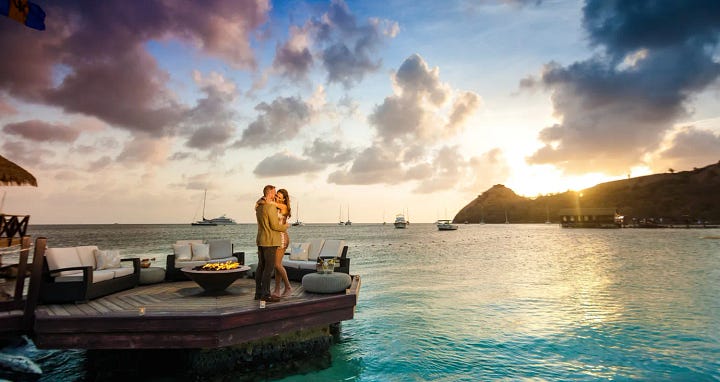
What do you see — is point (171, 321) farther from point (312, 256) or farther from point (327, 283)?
point (312, 256)

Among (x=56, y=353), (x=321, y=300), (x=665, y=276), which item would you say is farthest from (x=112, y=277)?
(x=665, y=276)

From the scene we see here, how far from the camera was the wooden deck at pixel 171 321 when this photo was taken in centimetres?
499

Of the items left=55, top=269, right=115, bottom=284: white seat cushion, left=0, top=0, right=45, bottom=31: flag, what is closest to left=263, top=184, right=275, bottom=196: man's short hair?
left=55, top=269, right=115, bottom=284: white seat cushion

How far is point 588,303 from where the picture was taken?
12.0 m

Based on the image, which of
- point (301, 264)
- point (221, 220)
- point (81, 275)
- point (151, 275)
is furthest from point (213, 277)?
point (221, 220)

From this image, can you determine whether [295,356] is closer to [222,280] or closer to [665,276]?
[222,280]

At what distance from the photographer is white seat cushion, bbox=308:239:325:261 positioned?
33.6 ft

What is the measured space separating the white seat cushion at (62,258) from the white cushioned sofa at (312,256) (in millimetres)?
4491

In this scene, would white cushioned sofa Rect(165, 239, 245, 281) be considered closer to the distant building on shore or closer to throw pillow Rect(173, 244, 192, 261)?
throw pillow Rect(173, 244, 192, 261)

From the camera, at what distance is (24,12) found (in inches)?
271

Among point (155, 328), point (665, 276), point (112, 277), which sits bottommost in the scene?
point (665, 276)

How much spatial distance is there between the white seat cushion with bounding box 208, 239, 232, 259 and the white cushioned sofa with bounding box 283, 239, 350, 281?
77.3 inches

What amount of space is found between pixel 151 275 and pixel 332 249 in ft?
14.7

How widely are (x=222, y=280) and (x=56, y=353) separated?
13.0 ft
